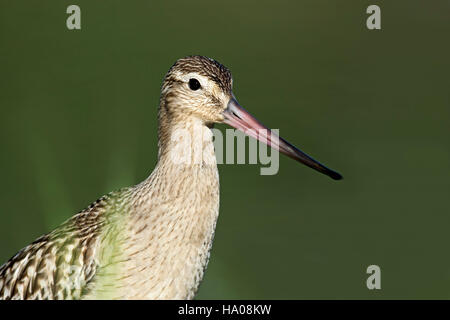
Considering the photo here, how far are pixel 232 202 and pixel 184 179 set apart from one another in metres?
5.18

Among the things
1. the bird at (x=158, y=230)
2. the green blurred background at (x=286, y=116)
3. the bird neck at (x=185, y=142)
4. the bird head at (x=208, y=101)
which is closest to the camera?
the bird at (x=158, y=230)

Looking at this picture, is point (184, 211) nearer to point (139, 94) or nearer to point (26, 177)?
point (26, 177)

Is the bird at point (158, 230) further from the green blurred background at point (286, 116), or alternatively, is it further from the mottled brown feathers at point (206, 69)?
the green blurred background at point (286, 116)

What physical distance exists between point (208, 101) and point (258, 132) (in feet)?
1.04

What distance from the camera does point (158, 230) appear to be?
4363 mm

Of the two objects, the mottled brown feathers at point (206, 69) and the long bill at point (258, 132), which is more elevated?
the mottled brown feathers at point (206, 69)

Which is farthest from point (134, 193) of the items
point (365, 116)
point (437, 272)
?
point (365, 116)

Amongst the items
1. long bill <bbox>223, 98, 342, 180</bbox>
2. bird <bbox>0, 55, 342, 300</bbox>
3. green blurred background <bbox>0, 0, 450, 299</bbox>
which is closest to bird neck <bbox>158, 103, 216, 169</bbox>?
bird <bbox>0, 55, 342, 300</bbox>

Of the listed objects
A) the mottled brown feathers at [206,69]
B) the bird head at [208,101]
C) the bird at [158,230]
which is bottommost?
the bird at [158,230]

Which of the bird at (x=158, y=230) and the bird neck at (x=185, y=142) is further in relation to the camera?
the bird neck at (x=185, y=142)

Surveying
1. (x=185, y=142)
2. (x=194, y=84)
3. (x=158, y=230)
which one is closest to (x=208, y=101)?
(x=194, y=84)

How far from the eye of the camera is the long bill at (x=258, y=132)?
4.70 m

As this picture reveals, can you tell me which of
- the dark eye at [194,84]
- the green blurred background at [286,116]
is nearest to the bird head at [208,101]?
the dark eye at [194,84]

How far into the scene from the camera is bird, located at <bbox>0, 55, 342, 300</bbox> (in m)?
4.29
